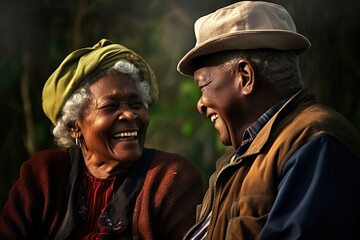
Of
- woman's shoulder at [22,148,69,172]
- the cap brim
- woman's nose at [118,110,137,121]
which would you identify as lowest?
woman's shoulder at [22,148,69,172]

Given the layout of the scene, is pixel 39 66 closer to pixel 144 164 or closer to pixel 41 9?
pixel 41 9

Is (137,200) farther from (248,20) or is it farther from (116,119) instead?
(248,20)

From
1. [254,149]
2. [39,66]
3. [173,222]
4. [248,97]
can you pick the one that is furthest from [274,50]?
[39,66]

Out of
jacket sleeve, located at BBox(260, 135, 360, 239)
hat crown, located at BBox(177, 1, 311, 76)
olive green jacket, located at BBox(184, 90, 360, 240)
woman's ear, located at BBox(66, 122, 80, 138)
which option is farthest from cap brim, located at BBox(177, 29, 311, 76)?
woman's ear, located at BBox(66, 122, 80, 138)

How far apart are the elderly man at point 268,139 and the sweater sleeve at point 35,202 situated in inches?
43.2

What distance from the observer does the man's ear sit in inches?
109

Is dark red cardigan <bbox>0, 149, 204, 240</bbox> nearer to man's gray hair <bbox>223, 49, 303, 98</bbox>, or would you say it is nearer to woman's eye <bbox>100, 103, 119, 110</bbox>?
woman's eye <bbox>100, 103, 119, 110</bbox>

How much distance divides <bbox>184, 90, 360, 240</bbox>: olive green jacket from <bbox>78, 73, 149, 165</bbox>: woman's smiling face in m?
1.07

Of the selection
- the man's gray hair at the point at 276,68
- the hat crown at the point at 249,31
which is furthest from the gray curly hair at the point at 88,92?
the man's gray hair at the point at 276,68

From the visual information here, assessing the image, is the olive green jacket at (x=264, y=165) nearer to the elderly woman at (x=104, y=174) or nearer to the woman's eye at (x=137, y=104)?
the elderly woman at (x=104, y=174)

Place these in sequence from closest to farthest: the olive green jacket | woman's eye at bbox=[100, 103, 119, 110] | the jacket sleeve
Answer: the jacket sleeve < the olive green jacket < woman's eye at bbox=[100, 103, 119, 110]

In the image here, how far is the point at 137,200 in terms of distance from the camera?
3.75m

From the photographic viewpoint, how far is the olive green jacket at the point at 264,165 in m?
2.51

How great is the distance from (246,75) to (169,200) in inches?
46.1
